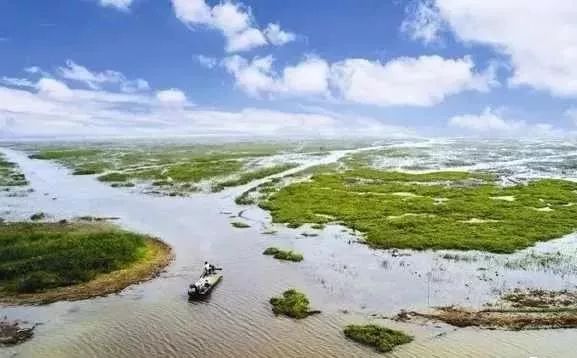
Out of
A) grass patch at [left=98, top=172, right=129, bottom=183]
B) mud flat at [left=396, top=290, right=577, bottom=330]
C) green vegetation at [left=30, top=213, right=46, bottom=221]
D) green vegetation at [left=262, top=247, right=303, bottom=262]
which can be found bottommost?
green vegetation at [left=30, top=213, right=46, bottom=221]

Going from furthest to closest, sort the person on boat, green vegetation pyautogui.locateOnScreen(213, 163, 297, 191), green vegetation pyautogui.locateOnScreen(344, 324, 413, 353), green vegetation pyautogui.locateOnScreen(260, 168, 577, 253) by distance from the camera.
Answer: green vegetation pyautogui.locateOnScreen(213, 163, 297, 191), green vegetation pyautogui.locateOnScreen(260, 168, 577, 253), the person on boat, green vegetation pyautogui.locateOnScreen(344, 324, 413, 353)

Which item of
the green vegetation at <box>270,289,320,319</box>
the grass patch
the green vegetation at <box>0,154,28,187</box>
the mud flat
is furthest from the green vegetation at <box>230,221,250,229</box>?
the green vegetation at <box>0,154,28,187</box>

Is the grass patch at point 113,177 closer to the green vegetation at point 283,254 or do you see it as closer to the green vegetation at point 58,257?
the green vegetation at point 58,257

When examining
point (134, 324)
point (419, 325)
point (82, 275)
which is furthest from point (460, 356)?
point (82, 275)

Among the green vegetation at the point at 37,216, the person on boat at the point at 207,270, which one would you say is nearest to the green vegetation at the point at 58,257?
the person on boat at the point at 207,270

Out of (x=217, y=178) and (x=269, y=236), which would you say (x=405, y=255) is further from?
(x=217, y=178)

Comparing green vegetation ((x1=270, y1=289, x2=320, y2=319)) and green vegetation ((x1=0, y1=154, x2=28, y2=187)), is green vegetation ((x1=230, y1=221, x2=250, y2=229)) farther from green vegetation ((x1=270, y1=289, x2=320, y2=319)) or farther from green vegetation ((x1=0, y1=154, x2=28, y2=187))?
green vegetation ((x1=0, y1=154, x2=28, y2=187))
